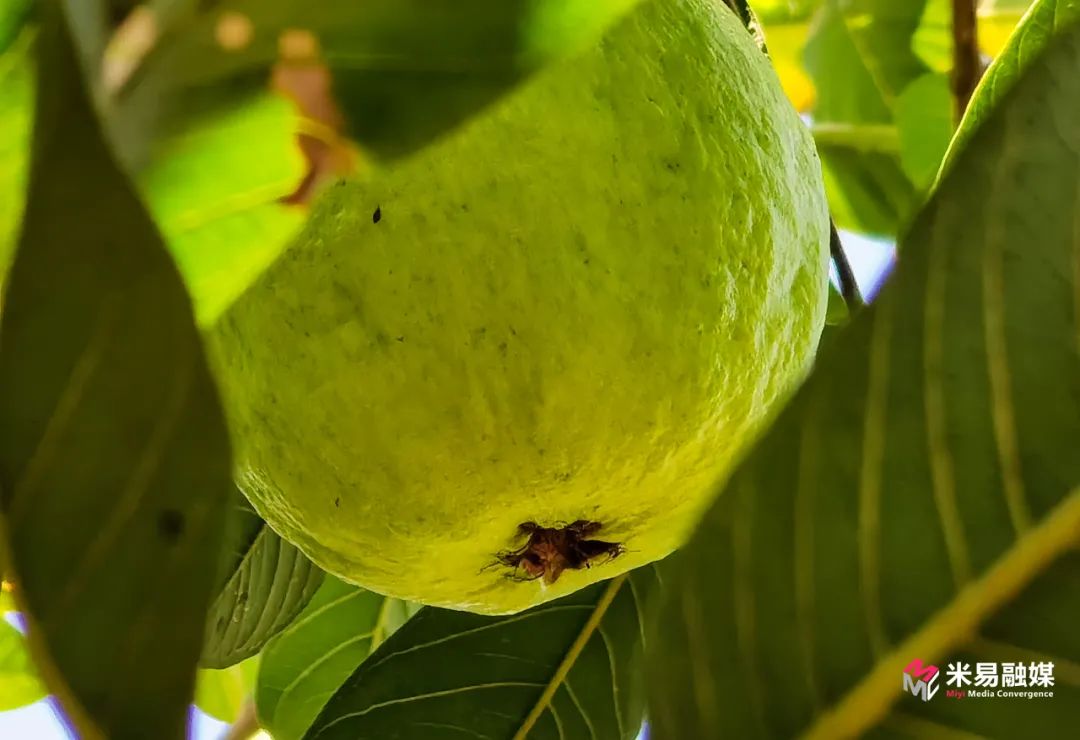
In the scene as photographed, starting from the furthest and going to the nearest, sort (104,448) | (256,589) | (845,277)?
(256,589), (845,277), (104,448)

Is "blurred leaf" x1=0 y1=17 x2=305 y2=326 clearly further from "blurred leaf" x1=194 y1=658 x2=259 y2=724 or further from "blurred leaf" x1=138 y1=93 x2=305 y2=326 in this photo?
"blurred leaf" x1=194 y1=658 x2=259 y2=724

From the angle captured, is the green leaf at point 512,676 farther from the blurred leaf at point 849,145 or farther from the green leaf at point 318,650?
Answer: the blurred leaf at point 849,145

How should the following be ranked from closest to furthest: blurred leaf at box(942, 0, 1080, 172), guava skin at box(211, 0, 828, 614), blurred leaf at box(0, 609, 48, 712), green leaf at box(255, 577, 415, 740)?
1. guava skin at box(211, 0, 828, 614)
2. blurred leaf at box(942, 0, 1080, 172)
3. green leaf at box(255, 577, 415, 740)
4. blurred leaf at box(0, 609, 48, 712)

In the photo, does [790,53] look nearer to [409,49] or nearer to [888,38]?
[888,38]

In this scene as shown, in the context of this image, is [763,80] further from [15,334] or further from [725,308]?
[15,334]

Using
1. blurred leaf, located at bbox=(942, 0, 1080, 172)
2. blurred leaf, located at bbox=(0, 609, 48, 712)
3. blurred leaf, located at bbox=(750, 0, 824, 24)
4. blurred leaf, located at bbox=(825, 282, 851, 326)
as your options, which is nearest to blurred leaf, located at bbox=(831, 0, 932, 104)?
blurred leaf, located at bbox=(750, 0, 824, 24)

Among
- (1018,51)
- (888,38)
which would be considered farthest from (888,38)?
(1018,51)
